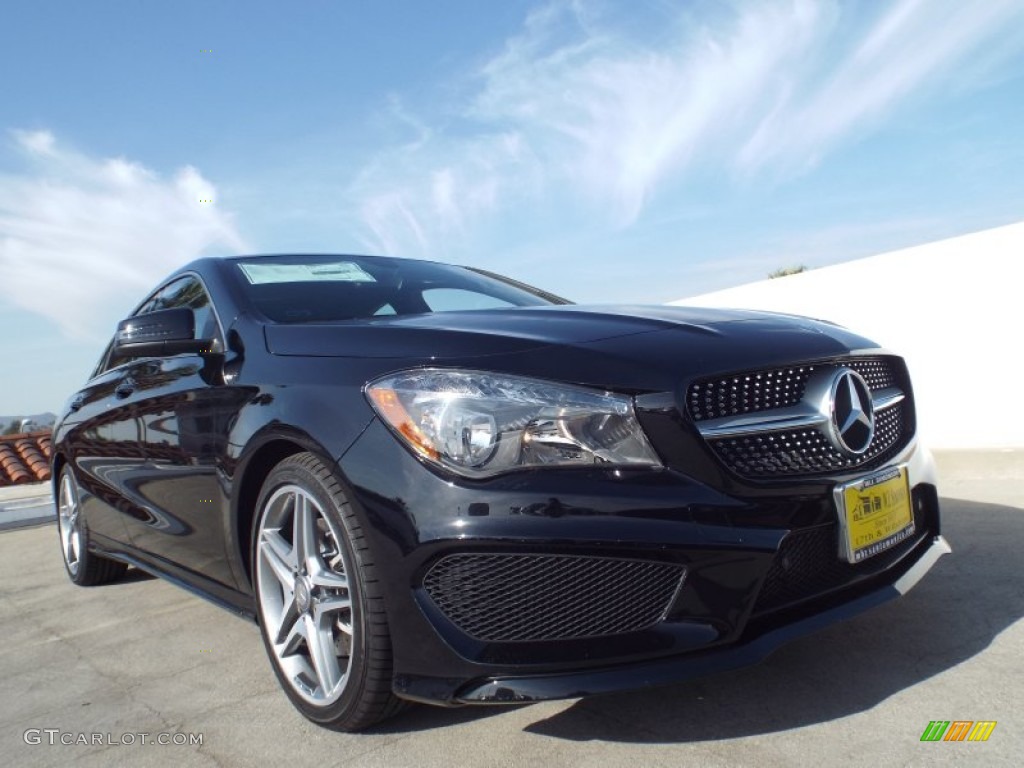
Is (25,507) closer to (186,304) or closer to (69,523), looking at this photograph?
(69,523)

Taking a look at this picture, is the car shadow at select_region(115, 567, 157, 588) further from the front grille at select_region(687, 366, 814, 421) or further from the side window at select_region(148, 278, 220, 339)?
the front grille at select_region(687, 366, 814, 421)

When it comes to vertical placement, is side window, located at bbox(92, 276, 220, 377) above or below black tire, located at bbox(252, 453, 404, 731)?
above

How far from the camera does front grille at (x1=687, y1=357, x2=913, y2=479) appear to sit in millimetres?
2066

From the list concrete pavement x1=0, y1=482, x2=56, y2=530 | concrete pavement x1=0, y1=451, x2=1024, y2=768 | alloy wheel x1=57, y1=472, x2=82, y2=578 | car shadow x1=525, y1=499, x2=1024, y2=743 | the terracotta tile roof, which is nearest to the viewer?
concrete pavement x1=0, y1=451, x2=1024, y2=768

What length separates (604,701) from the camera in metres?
2.33

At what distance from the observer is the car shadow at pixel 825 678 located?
2146 millimetres

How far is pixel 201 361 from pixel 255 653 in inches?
42.2

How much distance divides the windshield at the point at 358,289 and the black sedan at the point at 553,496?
310 millimetres

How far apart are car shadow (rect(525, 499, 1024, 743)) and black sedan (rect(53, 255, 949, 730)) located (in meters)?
0.25

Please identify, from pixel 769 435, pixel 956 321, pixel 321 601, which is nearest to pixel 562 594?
pixel 769 435

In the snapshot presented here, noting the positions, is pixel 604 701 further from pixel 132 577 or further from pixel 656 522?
pixel 132 577

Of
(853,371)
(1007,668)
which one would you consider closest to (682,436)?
(853,371)

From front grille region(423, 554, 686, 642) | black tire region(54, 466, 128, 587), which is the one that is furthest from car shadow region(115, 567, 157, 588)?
front grille region(423, 554, 686, 642)

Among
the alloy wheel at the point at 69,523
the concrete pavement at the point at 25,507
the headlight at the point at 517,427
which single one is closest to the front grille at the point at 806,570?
the headlight at the point at 517,427
